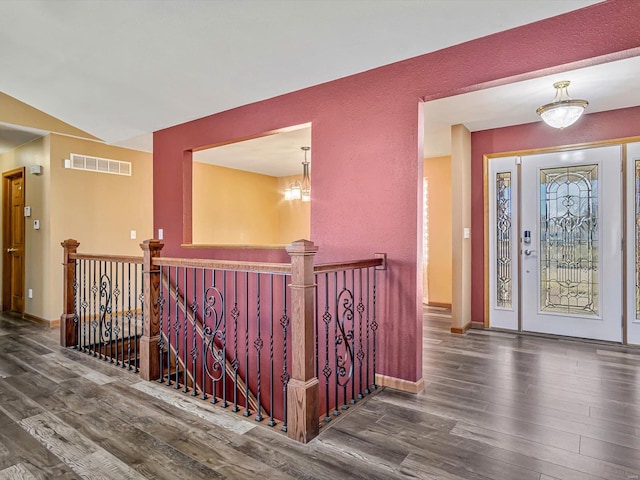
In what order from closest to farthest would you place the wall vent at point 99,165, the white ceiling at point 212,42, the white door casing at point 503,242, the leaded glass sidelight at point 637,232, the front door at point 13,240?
the white ceiling at point 212,42 < the leaded glass sidelight at point 637,232 < the white door casing at point 503,242 < the wall vent at point 99,165 < the front door at point 13,240

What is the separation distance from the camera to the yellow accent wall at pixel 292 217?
7652 millimetres

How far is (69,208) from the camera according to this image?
5043 millimetres

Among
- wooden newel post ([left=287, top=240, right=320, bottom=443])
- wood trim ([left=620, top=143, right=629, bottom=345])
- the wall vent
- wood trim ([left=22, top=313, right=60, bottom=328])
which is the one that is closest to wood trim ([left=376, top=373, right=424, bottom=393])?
wooden newel post ([left=287, top=240, right=320, bottom=443])

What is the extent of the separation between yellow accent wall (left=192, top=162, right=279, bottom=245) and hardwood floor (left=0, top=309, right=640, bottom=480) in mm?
3665

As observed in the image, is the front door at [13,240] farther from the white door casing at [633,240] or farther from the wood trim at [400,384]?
the white door casing at [633,240]

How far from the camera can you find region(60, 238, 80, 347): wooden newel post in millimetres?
3885

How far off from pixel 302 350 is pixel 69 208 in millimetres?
4503

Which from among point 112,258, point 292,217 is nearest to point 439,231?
point 292,217

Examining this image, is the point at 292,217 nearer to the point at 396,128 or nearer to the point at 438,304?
the point at 438,304

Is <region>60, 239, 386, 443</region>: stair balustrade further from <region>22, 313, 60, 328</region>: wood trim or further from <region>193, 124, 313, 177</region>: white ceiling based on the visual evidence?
<region>193, 124, 313, 177</region>: white ceiling

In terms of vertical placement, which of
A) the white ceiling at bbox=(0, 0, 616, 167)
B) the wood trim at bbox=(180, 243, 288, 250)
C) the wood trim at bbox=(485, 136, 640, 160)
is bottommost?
the wood trim at bbox=(180, 243, 288, 250)

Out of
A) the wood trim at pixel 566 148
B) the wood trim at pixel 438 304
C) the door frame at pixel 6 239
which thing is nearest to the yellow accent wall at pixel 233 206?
the door frame at pixel 6 239

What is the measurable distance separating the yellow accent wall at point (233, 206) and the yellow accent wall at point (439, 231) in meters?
3.30

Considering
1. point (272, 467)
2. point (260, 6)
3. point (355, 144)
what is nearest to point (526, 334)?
point (355, 144)
